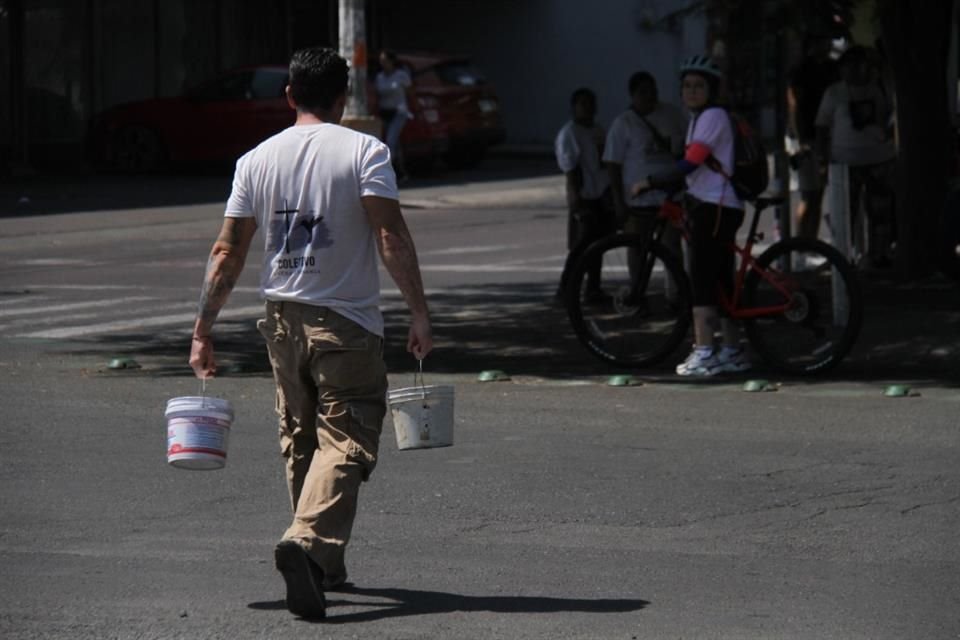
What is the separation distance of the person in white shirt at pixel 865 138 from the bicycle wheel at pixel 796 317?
16.3 ft

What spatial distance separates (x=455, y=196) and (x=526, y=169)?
6809mm

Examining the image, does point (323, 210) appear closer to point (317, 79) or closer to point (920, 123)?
point (317, 79)

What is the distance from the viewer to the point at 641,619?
5973 millimetres

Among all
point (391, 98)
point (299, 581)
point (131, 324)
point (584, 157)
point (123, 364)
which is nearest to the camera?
point (299, 581)

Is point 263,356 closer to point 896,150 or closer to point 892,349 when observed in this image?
point 892,349

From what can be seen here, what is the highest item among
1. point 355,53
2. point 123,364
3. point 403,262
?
point 403,262

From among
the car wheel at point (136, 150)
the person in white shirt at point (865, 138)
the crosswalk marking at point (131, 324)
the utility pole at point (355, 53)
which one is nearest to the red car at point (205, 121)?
the car wheel at point (136, 150)

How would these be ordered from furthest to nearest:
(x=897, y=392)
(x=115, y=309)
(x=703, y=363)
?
(x=115, y=309)
(x=703, y=363)
(x=897, y=392)

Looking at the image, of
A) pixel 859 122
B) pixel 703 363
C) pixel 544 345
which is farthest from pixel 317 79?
pixel 859 122

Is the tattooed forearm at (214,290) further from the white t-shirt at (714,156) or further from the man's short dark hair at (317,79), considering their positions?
the white t-shirt at (714,156)

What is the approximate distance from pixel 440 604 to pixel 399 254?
1.09m

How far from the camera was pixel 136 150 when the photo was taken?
102 feet

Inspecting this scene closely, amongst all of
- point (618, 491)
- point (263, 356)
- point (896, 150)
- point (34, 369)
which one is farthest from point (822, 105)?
point (618, 491)

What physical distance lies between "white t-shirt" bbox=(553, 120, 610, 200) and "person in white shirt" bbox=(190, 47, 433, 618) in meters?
8.52
